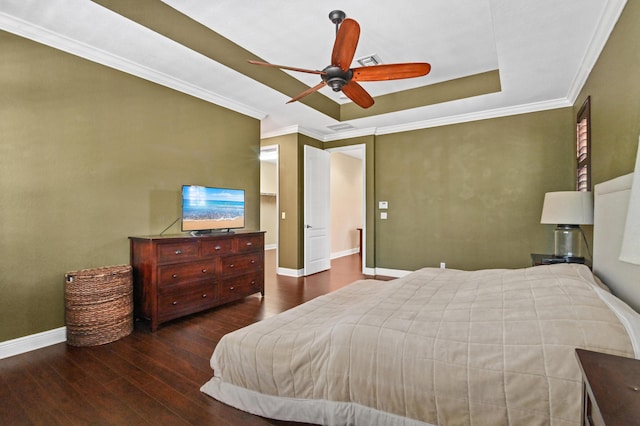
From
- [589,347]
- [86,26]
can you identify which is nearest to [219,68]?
[86,26]

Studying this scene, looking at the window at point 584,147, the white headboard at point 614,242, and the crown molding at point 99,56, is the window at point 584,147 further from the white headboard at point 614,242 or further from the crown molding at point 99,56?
the crown molding at point 99,56

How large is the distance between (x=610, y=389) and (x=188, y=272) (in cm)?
340

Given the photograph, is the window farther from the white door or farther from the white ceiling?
the white door

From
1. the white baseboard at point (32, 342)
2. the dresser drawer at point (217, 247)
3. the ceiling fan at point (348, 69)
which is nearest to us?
the ceiling fan at point (348, 69)

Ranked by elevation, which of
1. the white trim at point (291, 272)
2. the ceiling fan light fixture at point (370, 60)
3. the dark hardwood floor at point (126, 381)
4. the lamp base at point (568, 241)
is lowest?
the dark hardwood floor at point (126, 381)

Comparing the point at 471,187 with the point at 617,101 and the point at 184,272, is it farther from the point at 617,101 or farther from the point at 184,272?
the point at 184,272

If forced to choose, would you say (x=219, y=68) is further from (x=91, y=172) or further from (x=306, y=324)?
(x=306, y=324)

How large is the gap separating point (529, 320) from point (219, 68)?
355 cm

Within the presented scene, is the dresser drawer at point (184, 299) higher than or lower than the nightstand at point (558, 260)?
lower

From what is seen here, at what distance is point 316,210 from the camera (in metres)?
6.05

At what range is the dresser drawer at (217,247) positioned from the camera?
357 centimetres

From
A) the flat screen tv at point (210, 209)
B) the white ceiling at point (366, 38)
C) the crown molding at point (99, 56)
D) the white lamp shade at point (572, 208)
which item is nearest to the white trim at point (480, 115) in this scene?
the white ceiling at point (366, 38)

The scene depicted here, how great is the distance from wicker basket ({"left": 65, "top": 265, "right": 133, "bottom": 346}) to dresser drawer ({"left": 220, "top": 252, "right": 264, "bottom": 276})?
44.8 inches

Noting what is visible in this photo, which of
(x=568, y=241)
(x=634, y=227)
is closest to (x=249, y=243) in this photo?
(x=568, y=241)
